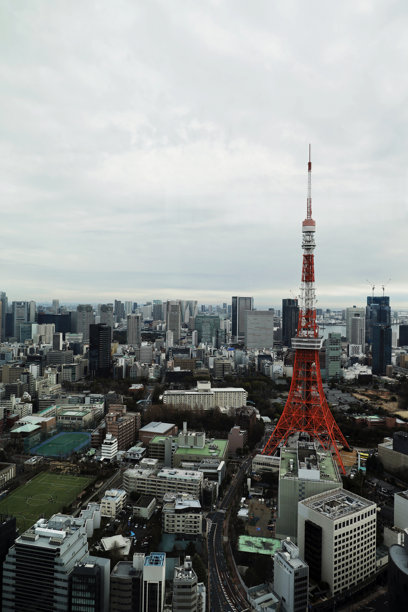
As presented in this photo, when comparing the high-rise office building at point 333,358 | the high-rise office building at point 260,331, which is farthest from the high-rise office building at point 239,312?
the high-rise office building at point 333,358

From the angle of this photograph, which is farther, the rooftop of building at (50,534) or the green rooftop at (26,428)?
the green rooftop at (26,428)

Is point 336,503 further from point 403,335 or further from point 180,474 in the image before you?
point 403,335

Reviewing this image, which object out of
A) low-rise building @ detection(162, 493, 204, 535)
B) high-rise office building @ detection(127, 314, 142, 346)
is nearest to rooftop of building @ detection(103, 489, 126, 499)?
low-rise building @ detection(162, 493, 204, 535)

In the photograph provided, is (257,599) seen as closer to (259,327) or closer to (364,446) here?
(364,446)

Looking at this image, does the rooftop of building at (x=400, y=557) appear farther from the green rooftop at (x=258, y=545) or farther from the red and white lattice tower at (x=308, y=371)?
the red and white lattice tower at (x=308, y=371)

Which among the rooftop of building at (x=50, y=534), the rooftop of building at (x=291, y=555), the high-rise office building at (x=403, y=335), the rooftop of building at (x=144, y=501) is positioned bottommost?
the rooftop of building at (x=144, y=501)

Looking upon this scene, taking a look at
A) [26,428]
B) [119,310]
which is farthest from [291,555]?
[119,310]
